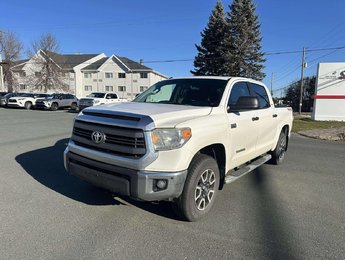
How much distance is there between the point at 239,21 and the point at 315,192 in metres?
32.8

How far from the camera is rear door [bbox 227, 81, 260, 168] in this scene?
4195 millimetres

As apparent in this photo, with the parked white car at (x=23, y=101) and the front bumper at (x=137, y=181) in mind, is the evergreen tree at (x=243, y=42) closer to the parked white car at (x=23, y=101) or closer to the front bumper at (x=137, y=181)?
the parked white car at (x=23, y=101)

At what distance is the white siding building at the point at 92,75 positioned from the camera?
52125 millimetres

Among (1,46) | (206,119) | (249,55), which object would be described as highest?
(1,46)

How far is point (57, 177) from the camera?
521 centimetres

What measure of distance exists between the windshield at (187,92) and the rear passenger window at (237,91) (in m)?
0.19

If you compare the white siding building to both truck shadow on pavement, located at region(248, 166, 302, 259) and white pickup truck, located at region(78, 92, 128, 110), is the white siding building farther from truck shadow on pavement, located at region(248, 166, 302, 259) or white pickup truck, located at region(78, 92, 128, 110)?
truck shadow on pavement, located at region(248, 166, 302, 259)

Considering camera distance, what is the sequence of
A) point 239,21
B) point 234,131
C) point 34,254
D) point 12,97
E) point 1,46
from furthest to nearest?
point 1,46 → point 239,21 → point 12,97 → point 234,131 → point 34,254

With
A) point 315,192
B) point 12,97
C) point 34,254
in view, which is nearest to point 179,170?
point 34,254

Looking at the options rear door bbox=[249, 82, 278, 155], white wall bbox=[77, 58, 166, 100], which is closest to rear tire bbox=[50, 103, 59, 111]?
white wall bbox=[77, 58, 166, 100]

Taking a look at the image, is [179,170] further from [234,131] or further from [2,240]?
[2,240]

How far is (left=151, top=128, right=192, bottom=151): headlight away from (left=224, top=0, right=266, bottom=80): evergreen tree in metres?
31.0

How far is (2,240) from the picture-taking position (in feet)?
9.98

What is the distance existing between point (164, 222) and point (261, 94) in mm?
3445
